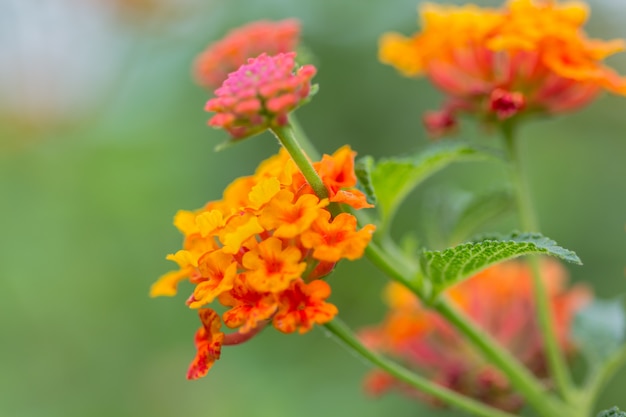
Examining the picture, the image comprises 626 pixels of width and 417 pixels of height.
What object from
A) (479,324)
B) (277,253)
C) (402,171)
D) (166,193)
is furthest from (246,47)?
(166,193)

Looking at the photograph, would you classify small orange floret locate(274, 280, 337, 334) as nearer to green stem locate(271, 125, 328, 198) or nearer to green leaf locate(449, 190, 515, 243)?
green stem locate(271, 125, 328, 198)

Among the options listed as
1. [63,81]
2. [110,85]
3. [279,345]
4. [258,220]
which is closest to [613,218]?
[279,345]

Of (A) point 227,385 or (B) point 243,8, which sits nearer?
(A) point 227,385

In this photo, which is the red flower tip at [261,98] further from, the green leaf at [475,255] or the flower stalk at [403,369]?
the green leaf at [475,255]

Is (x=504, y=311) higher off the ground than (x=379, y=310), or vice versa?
(x=504, y=311)

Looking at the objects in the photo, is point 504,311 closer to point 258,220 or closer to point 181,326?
point 258,220

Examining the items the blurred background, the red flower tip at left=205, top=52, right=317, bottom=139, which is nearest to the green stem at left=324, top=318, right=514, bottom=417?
the red flower tip at left=205, top=52, right=317, bottom=139

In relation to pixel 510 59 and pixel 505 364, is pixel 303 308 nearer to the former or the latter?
pixel 505 364

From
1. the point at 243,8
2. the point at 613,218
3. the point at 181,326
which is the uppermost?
the point at 243,8
